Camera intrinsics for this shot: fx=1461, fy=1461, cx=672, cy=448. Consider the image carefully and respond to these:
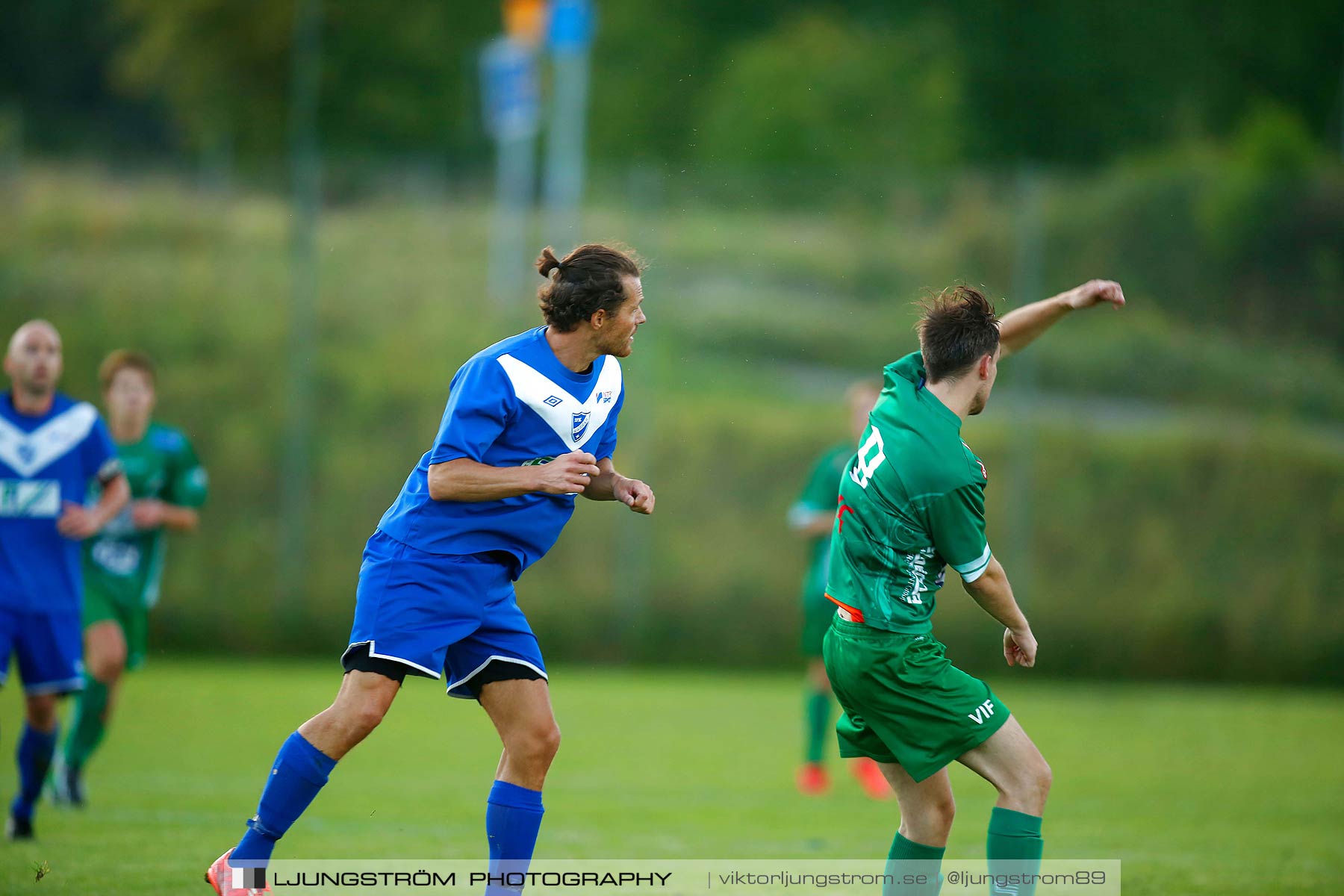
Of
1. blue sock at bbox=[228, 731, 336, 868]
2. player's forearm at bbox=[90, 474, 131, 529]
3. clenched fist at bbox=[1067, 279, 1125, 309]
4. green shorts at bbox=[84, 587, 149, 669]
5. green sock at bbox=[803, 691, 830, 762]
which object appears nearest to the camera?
blue sock at bbox=[228, 731, 336, 868]

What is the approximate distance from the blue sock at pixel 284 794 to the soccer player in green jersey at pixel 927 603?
1592 millimetres

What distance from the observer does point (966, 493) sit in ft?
13.9

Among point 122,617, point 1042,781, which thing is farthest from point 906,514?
point 122,617

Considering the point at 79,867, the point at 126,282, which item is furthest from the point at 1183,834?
the point at 126,282

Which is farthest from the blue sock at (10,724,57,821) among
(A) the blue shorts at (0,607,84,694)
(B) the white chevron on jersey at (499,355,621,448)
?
(B) the white chevron on jersey at (499,355,621,448)

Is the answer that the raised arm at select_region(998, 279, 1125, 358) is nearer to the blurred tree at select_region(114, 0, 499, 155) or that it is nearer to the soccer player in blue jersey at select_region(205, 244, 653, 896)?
the soccer player in blue jersey at select_region(205, 244, 653, 896)

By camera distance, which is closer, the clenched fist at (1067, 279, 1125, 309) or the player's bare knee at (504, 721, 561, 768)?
the player's bare knee at (504, 721, 561, 768)

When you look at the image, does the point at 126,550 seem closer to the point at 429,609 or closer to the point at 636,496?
the point at 429,609

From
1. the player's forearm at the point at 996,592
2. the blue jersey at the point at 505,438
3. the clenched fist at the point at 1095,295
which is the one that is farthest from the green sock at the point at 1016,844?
the clenched fist at the point at 1095,295

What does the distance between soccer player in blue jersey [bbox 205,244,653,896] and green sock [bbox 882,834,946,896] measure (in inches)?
44.0

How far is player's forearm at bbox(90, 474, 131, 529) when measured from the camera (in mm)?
6758

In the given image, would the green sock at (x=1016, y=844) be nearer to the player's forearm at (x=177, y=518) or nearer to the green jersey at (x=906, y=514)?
the green jersey at (x=906, y=514)

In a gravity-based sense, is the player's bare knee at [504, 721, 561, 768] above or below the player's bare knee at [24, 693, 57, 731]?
above

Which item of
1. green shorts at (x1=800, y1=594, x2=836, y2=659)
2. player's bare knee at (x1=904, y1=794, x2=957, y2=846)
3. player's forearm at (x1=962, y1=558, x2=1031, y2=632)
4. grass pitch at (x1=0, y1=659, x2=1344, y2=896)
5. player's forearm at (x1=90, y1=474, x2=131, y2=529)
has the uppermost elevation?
player's forearm at (x1=962, y1=558, x2=1031, y2=632)
